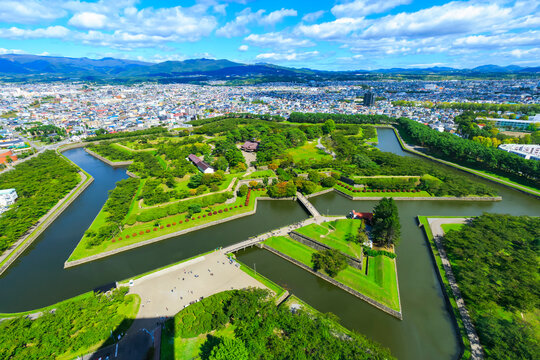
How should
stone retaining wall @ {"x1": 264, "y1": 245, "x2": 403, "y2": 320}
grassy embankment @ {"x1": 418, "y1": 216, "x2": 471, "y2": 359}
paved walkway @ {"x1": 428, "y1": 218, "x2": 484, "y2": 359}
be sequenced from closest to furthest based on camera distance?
paved walkway @ {"x1": 428, "y1": 218, "x2": 484, "y2": 359}, grassy embankment @ {"x1": 418, "y1": 216, "x2": 471, "y2": 359}, stone retaining wall @ {"x1": 264, "y1": 245, "x2": 403, "y2": 320}

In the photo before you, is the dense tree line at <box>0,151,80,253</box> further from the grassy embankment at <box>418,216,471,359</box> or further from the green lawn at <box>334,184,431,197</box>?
the green lawn at <box>334,184,431,197</box>

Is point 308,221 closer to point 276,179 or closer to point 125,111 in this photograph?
point 276,179

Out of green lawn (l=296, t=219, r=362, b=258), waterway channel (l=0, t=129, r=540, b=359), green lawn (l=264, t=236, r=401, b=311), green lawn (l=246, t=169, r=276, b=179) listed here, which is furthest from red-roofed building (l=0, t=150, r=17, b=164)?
green lawn (l=296, t=219, r=362, b=258)

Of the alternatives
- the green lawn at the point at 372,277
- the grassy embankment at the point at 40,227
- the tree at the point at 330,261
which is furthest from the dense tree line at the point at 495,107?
the grassy embankment at the point at 40,227

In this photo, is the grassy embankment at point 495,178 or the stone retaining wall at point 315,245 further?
the grassy embankment at point 495,178

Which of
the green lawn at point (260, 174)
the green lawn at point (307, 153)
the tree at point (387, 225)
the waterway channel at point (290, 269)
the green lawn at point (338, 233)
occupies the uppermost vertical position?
the tree at point (387, 225)

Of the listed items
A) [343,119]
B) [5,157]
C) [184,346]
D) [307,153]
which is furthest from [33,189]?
[343,119]

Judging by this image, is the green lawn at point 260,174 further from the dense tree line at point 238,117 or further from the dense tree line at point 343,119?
the dense tree line at point 343,119
